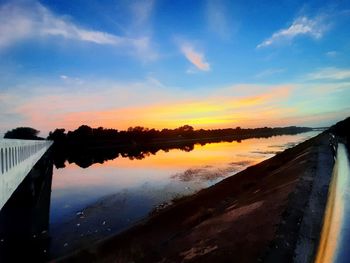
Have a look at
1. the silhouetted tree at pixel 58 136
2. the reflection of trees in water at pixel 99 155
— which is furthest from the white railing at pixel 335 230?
the silhouetted tree at pixel 58 136

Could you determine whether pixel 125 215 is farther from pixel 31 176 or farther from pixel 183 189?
pixel 31 176

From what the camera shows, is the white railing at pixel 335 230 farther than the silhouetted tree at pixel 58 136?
No

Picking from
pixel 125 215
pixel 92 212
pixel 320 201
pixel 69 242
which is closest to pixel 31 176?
pixel 92 212

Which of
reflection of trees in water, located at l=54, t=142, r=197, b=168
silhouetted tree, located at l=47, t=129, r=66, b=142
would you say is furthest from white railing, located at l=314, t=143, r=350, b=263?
silhouetted tree, located at l=47, t=129, r=66, b=142

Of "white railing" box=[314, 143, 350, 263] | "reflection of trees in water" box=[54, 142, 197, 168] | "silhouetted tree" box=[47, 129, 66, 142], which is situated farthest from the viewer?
"silhouetted tree" box=[47, 129, 66, 142]

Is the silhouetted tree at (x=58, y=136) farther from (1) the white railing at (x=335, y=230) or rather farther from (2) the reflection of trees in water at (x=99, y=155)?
(1) the white railing at (x=335, y=230)

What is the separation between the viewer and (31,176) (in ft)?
90.5

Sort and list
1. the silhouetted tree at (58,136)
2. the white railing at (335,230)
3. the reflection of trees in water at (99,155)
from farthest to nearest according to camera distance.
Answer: the silhouetted tree at (58,136)
the reflection of trees in water at (99,155)
the white railing at (335,230)

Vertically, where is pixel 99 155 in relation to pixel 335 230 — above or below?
below

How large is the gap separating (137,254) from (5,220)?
634 inches

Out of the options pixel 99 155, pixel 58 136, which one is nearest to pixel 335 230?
pixel 99 155

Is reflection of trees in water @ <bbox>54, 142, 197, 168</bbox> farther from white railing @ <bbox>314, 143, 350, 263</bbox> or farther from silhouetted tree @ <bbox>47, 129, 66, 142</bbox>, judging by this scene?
white railing @ <bbox>314, 143, 350, 263</bbox>

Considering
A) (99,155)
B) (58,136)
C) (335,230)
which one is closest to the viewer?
(335,230)

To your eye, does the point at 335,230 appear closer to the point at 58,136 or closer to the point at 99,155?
the point at 99,155
